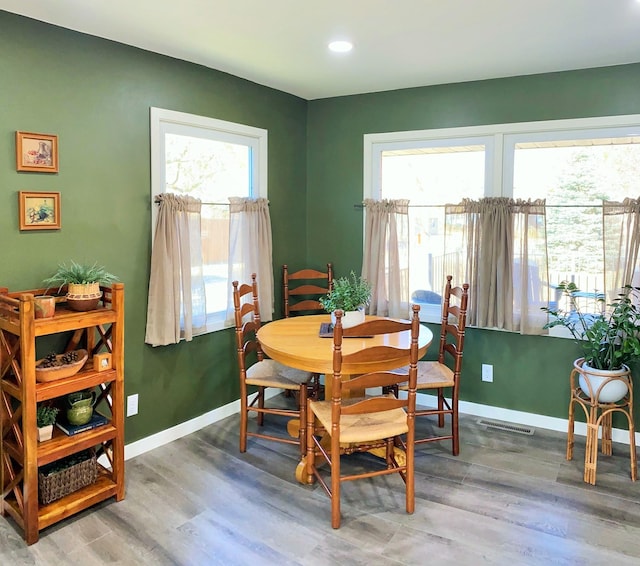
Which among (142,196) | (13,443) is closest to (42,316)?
(13,443)

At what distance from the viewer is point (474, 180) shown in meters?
3.88


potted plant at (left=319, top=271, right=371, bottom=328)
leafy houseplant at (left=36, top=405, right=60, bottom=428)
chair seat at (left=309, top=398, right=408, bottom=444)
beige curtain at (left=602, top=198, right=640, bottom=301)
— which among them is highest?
beige curtain at (left=602, top=198, right=640, bottom=301)

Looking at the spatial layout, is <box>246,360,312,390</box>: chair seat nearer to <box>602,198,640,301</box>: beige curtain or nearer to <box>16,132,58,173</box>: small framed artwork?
<box>16,132,58,173</box>: small framed artwork

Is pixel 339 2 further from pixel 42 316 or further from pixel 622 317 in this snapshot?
pixel 622 317

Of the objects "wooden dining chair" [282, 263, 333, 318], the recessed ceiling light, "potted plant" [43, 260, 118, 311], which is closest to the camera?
"potted plant" [43, 260, 118, 311]

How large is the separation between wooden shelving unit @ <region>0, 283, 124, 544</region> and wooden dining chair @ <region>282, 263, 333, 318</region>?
5.61 feet

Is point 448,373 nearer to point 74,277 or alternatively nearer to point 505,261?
point 505,261

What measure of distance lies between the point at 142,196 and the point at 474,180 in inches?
91.3

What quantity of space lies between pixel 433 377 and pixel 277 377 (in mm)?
969

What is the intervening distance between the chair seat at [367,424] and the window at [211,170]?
4.50ft

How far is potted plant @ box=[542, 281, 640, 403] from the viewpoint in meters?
3.02

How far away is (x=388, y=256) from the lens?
13.5 ft

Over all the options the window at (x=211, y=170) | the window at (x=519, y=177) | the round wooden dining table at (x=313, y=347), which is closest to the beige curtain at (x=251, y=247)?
the window at (x=211, y=170)

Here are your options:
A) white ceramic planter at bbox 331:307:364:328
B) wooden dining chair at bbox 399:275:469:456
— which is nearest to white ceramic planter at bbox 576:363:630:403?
wooden dining chair at bbox 399:275:469:456
